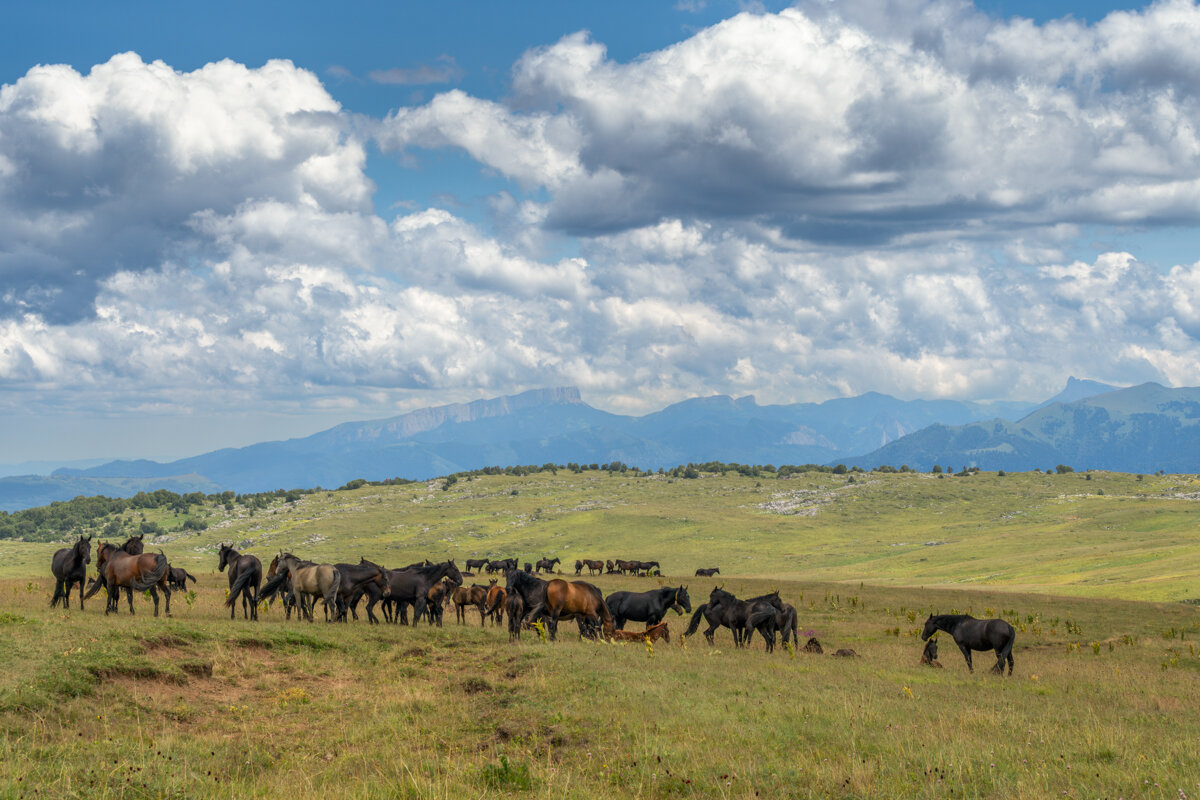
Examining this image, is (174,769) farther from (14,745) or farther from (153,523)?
(153,523)

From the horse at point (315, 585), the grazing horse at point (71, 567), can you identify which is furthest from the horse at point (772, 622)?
the grazing horse at point (71, 567)

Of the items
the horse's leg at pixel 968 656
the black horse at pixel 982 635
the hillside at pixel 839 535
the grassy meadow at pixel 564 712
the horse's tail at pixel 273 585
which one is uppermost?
the horse's tail at pixel 273 585

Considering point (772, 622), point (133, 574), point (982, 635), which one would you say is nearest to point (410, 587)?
point (133, 574)

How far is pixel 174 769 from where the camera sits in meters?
11.6

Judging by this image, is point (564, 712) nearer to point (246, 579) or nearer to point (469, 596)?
point (246, 579)

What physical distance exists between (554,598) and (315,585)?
8947 millimetres

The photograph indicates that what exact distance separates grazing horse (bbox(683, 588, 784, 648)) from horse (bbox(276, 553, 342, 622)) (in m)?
12.8

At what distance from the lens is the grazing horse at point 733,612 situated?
29641 millimetres

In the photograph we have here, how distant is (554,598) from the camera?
26.6 m

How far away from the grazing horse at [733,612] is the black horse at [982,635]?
5.76 metres

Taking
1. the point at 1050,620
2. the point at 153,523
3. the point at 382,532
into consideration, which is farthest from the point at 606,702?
the point at 153,523

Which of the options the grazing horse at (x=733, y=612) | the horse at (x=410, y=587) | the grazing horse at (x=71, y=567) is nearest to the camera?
the grazing horse at (x=71, y=567)

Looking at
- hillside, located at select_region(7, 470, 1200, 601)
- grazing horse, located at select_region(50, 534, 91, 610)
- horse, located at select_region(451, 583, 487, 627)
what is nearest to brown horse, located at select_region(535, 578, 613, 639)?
horse, located at select_region(451, 583, 487, 627)

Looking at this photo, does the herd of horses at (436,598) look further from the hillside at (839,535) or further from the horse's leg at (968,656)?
the hillside at (839,535)
